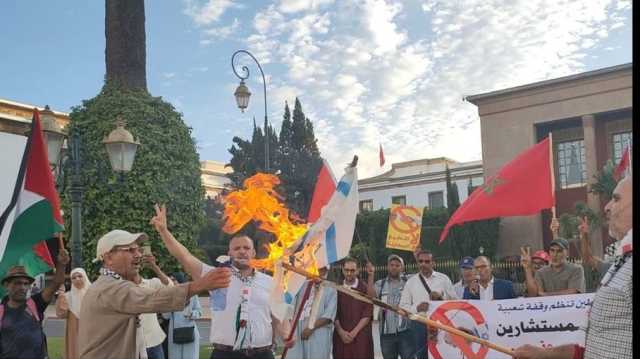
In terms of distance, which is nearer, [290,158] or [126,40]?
[126,40]

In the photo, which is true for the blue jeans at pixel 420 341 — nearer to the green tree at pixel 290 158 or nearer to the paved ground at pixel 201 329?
the paved ground at pixel 201 329

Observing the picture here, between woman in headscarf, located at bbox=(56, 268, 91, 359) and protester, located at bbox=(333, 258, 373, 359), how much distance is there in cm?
329

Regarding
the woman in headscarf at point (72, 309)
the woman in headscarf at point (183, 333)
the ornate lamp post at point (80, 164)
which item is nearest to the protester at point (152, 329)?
the woman in headscarf at point (72, 309)

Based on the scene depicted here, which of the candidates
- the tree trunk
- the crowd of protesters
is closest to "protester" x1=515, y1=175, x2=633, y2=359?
the crowd of protesters

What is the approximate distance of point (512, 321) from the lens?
8.37m

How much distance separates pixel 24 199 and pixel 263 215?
234 centimetres

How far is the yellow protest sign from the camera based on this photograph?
1198 centimetres

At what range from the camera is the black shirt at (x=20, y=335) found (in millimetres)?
6895

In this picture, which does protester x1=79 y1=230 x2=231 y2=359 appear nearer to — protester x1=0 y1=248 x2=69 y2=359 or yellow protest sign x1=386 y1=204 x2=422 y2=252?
protester x1=0 y1=248 x2=69 y2=359

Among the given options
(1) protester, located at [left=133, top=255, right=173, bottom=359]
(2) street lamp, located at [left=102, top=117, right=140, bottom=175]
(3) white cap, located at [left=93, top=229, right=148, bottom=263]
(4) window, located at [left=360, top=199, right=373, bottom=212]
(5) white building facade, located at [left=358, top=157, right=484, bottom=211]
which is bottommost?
(1) protester, located at [left=133, top=255, right=173, bottom=359]

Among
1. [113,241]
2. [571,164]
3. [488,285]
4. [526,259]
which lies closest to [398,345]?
[488,285]

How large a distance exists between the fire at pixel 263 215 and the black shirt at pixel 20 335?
7.07 ft

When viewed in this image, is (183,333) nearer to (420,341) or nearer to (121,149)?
(121,149)

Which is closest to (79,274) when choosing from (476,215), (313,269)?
(313,269)
